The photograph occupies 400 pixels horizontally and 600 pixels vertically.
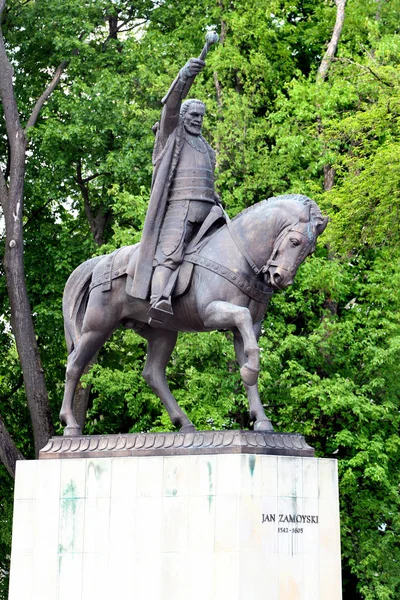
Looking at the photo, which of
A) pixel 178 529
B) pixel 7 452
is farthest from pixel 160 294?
pixel 7 452

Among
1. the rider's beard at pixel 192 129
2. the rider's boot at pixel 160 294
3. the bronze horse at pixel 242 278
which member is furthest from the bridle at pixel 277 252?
the rider's beard at pixel 192 129

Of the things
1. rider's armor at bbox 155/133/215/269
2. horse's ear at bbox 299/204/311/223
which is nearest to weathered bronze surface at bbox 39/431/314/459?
rider's armor at bbox 155/133/215/269

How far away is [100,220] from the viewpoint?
26.5m

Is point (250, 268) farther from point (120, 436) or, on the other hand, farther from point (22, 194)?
point (22, 194)

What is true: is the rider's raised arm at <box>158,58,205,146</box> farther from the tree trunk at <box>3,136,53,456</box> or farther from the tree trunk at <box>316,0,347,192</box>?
the tree trunk at <box>3,136,53,456</box>

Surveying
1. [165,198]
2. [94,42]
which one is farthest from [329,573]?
[94,42]

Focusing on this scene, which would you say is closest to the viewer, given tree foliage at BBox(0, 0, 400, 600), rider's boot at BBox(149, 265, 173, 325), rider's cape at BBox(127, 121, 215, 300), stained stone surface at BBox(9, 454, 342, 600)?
stained stone surface at BBox(9, 454, 342, 600)

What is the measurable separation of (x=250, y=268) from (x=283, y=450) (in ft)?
5.73

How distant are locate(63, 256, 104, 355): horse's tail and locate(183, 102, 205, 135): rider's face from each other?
1780mm

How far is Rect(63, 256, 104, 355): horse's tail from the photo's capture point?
13.7 metres

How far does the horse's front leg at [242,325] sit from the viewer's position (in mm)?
11633

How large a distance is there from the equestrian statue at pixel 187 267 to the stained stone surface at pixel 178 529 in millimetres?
657

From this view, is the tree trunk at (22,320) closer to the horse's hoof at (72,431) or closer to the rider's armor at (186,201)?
the horse's hoof at (72,431)

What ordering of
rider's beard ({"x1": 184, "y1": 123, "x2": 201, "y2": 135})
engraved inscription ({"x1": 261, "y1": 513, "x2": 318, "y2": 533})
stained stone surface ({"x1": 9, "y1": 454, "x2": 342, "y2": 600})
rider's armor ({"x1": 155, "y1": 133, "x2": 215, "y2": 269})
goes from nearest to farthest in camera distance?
stained stone surface ({"x1": 9, "y1": 454, "x2": 342, "y2": 600}) → engraved inscription ({"x1": 261, "y1": 513, "x2": 318, "y2": 533}) → rider's armor ({"x1": 155, "y1": 133, "x2": 215, "y2": 269}) → rider's beard ({"x1": 184, "y1": 123, "x2": 201, "y2": 135})
